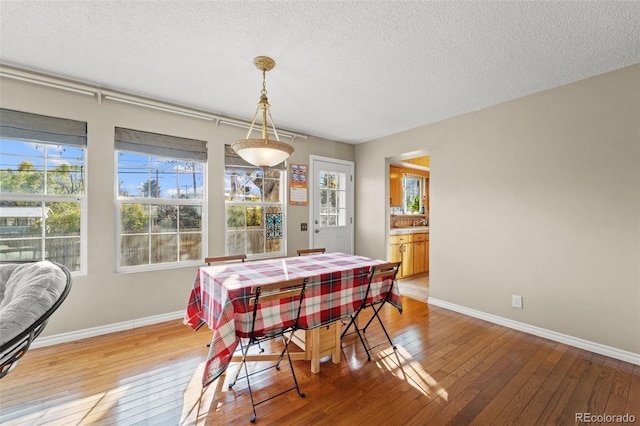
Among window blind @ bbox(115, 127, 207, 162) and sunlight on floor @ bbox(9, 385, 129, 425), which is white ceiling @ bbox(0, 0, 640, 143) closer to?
window blind @ bbox(115, 127, 207, 162)

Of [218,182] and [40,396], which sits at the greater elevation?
[218,182]

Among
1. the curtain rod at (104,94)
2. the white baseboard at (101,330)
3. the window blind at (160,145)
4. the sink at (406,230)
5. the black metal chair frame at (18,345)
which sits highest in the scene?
the curtain rod at (104,94)

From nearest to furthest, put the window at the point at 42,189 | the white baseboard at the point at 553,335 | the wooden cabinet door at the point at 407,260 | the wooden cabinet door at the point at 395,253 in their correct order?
the white baseboard at the point at 553,335 < the window at the point at 42,189 < the wooden cabinet door at the point at 395,253 < the wooden cabinet door at the point at 407,260

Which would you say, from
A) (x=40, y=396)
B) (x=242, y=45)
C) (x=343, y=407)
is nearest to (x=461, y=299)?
(x=343, y=407)

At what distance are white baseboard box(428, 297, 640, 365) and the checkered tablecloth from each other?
58.5 inches

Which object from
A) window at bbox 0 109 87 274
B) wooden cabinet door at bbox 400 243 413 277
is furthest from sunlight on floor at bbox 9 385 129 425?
wooden cabinet door at bbox 400 243 413 277

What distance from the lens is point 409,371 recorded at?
85.7 inches

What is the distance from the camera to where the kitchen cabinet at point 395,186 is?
5.17 m

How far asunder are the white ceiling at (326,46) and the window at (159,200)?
55cm

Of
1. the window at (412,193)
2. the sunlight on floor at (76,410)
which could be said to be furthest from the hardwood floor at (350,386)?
the window at (412,193)

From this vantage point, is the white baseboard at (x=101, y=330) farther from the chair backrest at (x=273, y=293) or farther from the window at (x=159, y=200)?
the chair backrest at (x=273, y=293)

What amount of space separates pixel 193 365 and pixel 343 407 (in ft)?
4.10

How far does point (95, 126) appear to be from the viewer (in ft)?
9.21

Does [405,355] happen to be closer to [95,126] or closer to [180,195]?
[180,195]
